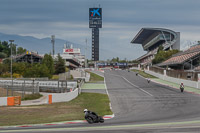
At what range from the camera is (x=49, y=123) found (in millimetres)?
19344

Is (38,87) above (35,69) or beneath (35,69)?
beneath

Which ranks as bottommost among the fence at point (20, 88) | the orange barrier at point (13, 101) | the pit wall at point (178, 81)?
the orange barrier at point (13, 101)

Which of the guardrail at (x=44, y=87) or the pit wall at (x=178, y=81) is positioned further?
the pit wall at (x=178, y=81)

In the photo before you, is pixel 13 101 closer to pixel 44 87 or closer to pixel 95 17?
pixel 44 87

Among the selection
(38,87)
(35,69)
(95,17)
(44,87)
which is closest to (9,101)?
(38,87)

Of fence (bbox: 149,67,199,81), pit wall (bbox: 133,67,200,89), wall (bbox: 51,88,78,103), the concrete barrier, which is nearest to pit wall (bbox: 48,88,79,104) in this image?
wall (bbox: 51,88,78,103)

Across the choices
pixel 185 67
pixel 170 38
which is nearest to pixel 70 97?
pixel 185 67

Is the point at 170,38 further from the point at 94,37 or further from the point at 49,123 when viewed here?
the point at 49,123

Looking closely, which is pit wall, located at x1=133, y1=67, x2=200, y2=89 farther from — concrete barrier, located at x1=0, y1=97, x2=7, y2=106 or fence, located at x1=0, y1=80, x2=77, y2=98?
concrete barrier, located at x1=0, y1=97, x2=7, y2=106

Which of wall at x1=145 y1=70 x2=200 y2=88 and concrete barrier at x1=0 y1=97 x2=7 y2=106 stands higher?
wall at x1=145 y1=70 x2=200 y2=88

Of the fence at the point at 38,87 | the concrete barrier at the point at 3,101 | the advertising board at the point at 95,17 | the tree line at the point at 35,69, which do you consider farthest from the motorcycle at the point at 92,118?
the advertising board at the point at 95,17

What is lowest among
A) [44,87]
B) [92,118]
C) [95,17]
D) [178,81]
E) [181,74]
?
[92,118]

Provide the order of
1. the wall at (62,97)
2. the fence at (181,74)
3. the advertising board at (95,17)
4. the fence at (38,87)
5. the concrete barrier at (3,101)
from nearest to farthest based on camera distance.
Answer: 1. the concrete barrier at (3,101)
2. the wall at (62,97)
3. the fence at (38,87)
4. the fence at (181,74)
5. the advertising board at (95,17)

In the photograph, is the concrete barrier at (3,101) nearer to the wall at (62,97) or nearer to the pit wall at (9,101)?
the pit wall at (9,101)
